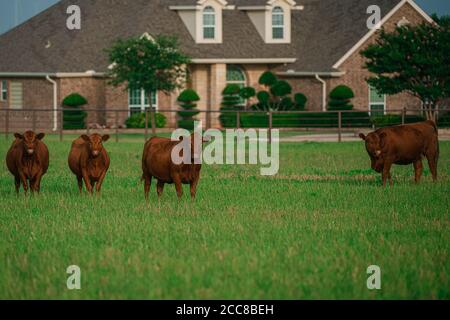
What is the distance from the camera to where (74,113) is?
57.9 m

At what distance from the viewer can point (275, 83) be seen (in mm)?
59094

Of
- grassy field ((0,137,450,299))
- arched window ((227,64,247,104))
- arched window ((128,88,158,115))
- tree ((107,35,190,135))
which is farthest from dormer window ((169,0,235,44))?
grassy field ((0,137,450,299))

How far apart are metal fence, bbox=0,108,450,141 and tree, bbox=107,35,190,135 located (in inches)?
60.8

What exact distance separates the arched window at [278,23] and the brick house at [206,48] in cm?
5

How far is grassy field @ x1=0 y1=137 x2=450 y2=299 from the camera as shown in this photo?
1192cm

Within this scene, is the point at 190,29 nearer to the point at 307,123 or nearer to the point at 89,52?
the point at 89,52

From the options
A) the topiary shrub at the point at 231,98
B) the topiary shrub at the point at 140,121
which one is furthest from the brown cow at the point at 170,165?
the topiary shrub at the point at 231,98

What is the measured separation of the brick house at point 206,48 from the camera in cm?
5934

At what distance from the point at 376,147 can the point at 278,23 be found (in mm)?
40691

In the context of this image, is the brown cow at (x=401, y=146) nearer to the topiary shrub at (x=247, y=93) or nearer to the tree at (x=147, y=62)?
the tree at (x=147, y=62)

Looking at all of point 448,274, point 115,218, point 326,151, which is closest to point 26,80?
point 326,151

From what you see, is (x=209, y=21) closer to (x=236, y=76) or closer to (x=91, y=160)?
(x=236, y=76)

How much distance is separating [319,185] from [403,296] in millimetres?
13260

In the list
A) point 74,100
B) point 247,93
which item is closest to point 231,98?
point 247,93
